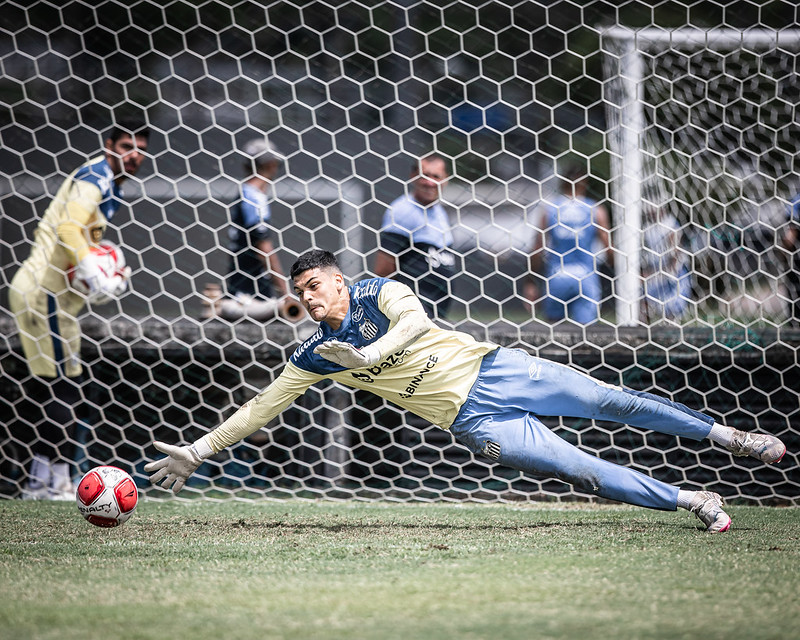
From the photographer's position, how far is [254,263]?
246 inches

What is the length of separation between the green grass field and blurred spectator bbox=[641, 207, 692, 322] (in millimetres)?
2105

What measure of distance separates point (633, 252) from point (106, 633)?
477cm

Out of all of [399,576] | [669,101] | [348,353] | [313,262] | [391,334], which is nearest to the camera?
[399,576]

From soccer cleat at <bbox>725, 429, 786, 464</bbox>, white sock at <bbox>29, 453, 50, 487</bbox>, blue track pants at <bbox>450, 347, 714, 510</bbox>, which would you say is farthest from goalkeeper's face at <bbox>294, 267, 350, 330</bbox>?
white sock at <bbox>29, 453, 50, 487</bbox>

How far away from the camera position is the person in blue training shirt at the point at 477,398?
3.90m

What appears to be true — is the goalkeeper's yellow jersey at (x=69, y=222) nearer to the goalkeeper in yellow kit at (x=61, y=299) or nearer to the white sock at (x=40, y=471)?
the goalkeeper in yellow kit at (x=61, y=299)

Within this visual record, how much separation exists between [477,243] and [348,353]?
3.70 metres

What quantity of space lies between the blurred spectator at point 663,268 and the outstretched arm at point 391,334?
9.68ft

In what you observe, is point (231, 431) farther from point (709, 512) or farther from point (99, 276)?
point (709, 512)

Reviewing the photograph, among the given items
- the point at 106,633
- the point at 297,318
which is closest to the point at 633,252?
the point at 297,318

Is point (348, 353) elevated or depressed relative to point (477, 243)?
depressed

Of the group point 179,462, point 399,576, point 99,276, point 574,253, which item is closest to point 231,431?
point 179,462

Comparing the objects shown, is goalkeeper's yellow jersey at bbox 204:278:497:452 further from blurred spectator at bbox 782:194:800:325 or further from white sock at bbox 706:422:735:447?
blurred spectator at bbox 782:194:800:325

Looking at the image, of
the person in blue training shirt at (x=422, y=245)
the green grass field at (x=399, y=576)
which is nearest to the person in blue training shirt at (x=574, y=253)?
the person in blue training shirt at (x=422, y=245)
